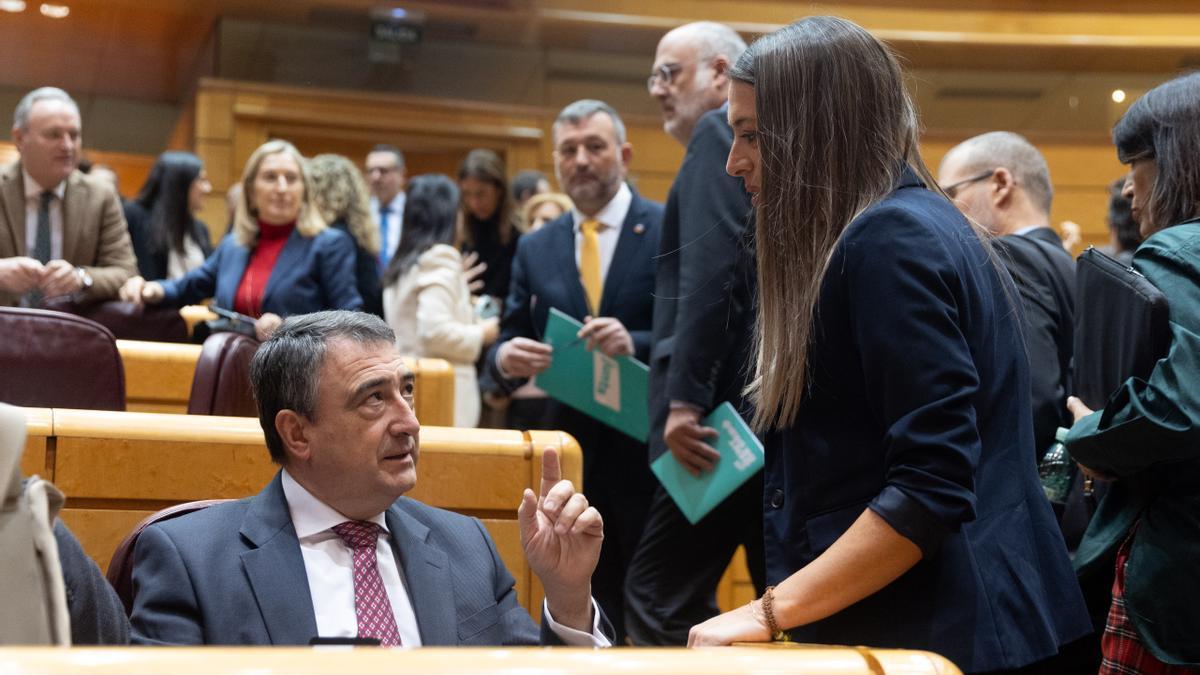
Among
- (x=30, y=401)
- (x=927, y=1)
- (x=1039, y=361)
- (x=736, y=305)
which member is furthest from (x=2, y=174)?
(x=927, y=1)

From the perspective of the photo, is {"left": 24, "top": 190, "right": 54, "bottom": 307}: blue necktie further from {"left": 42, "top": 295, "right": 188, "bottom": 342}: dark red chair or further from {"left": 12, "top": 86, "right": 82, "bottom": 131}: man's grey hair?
{"left": 42, "top": 295, "right": 188, "bottom": 342}: dark red chair

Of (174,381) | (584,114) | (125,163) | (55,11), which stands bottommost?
(174,381)

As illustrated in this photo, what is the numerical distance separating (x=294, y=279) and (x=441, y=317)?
580 mm

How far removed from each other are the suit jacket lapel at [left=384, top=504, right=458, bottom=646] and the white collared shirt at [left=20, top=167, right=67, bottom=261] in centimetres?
281

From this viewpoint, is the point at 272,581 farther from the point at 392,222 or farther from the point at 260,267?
the point at 392,222

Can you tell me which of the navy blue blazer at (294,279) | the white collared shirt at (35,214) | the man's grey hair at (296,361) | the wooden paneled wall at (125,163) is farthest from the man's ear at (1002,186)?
the wooden paneled wall at (125,163)

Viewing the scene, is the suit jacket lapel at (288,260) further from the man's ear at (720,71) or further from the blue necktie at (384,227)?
the blue necktie at (384,227)

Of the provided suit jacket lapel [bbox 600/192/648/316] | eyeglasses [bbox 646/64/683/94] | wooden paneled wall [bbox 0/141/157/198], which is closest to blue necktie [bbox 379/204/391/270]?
suit jacket lapel [bbox 600/192/648/316]

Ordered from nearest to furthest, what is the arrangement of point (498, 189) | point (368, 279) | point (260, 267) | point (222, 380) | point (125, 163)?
point (222, 380), point (260, 267), point (368, 279), point (498, 189), point (125, 163)

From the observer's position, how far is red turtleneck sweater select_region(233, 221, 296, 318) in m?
4.51

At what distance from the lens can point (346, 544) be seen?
216 centimetres

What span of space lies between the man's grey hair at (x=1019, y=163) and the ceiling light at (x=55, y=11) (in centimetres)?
866

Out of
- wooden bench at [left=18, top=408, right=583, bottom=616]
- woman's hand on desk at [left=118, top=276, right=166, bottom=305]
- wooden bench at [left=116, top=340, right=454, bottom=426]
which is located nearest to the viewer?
wooden bench at [left=18, top=408, right=583, bottom=616]

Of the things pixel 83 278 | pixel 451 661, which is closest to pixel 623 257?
pixel 83 278
